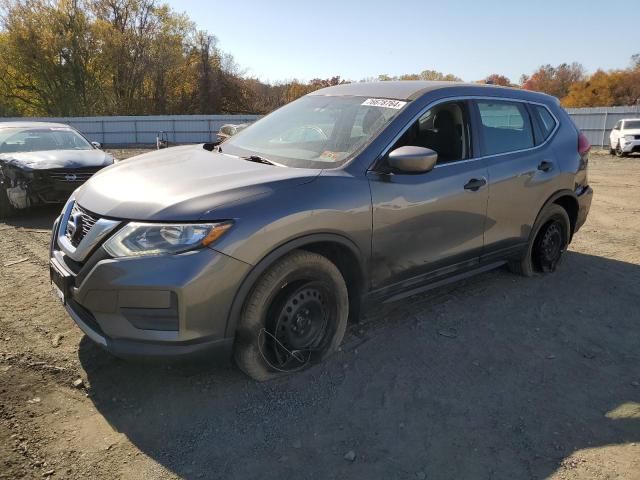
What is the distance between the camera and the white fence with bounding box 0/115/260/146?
29984 mm

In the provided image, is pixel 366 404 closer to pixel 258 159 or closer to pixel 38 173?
pixel 258 159

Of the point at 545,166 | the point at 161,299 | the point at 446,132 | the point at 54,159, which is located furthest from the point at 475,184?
the point at 54,159

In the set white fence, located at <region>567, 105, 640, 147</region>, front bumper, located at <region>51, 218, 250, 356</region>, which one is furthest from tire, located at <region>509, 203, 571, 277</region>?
white fence, located at <region>567, 105, 640, 147</region>

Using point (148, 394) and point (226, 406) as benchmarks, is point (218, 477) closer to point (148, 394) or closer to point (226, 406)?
point (226, 406)

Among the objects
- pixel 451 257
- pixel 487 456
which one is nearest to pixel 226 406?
pixel 487 456

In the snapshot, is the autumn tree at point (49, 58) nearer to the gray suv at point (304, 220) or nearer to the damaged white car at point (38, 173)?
the damaged white car at point (38, 173)

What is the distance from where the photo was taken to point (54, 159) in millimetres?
7223

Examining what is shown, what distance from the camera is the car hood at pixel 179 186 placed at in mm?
2670

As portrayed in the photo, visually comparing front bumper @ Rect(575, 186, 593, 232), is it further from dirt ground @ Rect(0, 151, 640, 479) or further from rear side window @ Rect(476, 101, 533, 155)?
dirt ground @ Rect(0, 151, 640, 479)

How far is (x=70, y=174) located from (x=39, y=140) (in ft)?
5.36

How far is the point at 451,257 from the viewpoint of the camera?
3863 millimetres

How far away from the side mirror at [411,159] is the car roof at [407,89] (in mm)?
587

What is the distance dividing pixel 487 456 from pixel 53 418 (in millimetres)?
2301

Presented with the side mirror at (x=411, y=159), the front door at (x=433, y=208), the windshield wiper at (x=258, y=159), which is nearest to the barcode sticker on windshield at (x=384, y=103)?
the front door at (x=433, y=208)
